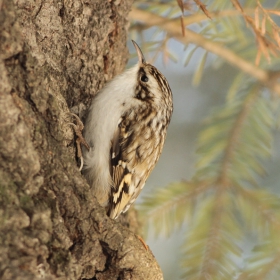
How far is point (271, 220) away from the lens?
216 cm

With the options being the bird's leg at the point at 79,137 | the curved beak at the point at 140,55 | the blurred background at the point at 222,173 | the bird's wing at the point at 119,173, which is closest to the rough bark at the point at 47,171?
the bird's leg at the point at 79,137

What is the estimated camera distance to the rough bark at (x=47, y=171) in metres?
1.22

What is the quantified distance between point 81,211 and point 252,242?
124 centimetres

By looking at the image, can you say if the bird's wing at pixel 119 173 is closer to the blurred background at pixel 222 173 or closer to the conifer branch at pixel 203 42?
the blurred background at pixel 222 173

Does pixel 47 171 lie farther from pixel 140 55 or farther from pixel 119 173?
pixel 140 55

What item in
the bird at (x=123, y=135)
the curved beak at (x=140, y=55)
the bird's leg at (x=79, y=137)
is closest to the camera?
the bird's leg at (x=79, y=137)

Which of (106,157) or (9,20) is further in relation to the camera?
(106,157)

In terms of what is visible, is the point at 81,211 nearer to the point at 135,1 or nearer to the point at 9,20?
the point at 9,20

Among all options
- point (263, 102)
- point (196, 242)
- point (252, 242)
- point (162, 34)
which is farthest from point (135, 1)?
point (252, 242)

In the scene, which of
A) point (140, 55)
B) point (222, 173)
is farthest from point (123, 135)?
point (222, 173)

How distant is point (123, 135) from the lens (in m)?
1.93

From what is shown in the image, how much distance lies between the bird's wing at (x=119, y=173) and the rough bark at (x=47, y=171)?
19 cm

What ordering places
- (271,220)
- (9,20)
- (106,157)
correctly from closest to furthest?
(9,20) → (106,157) → (271,220)

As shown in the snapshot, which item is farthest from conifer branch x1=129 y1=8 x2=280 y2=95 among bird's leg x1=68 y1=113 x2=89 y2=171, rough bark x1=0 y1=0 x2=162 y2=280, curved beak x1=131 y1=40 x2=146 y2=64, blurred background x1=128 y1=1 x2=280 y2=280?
bird's leg x1=68 y1=113 x2=89 y2=171
